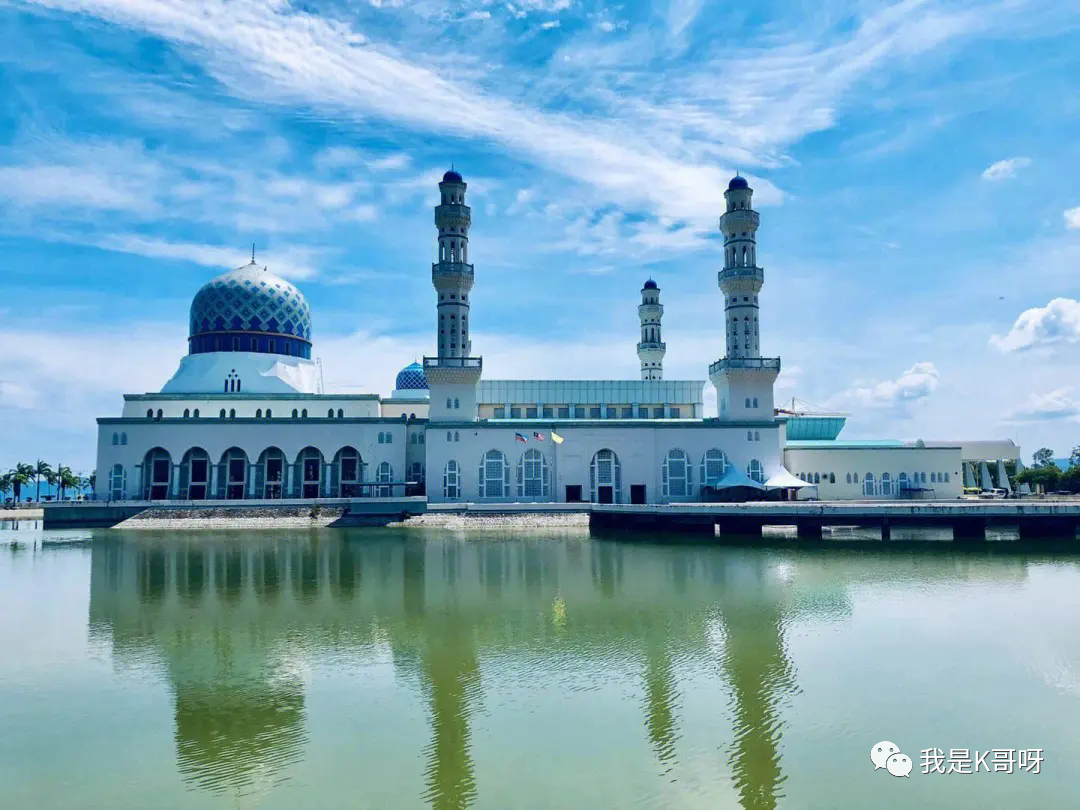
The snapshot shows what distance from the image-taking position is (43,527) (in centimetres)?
5334

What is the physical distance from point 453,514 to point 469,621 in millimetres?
28899

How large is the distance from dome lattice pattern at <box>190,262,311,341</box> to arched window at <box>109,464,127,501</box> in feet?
44.5

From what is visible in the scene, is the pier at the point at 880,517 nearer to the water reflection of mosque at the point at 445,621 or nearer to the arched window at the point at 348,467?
the water reflection of mosque at the point at 445,621

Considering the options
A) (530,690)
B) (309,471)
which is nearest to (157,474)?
(309,471)

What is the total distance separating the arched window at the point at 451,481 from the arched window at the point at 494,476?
148cm

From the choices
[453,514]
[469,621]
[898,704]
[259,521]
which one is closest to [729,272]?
[453,514]

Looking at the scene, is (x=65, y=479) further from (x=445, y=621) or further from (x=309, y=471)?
(x=445, y=621)

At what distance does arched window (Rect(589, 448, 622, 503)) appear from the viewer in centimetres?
5562

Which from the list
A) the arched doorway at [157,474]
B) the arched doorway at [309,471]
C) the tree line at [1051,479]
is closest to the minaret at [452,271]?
the arched doorway at [309,471]

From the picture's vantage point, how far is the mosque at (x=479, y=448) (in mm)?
55312

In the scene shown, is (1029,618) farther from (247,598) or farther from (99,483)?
(99,483)

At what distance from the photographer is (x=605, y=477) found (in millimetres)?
56000

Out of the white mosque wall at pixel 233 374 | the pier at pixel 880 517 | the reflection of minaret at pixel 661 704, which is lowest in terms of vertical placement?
the reflection of minaret at pixel 661 704

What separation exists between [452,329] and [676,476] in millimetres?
19101
